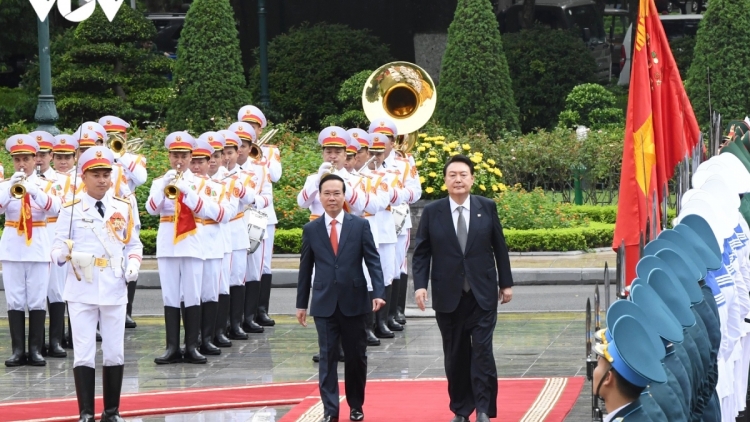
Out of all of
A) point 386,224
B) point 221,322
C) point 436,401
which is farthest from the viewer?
point 386,224

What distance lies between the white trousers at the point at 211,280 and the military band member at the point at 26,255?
4.53ft

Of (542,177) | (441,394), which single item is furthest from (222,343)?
(542,177)

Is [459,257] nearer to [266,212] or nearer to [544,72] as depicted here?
[266,212]

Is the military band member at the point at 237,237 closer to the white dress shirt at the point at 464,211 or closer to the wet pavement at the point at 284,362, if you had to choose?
the wet pavement at the point at 284,362

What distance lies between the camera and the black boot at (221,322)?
13383mm

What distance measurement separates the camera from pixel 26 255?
12.7 m

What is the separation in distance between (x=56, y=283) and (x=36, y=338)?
0.65 metres

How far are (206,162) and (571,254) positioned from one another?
7.06 m

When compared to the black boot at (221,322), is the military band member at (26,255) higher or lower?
higher

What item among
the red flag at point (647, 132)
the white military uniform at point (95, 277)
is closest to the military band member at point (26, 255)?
the white military uniform at point (95, 277)

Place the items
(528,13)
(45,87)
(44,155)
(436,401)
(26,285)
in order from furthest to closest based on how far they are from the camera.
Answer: (528,13), (45,87), (44,155), (26,285), (436,401)

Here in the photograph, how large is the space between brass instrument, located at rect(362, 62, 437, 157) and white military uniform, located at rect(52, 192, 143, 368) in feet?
19.5

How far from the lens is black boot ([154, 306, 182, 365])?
12617 mm

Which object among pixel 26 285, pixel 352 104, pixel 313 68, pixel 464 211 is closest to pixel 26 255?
pixel 26 285
